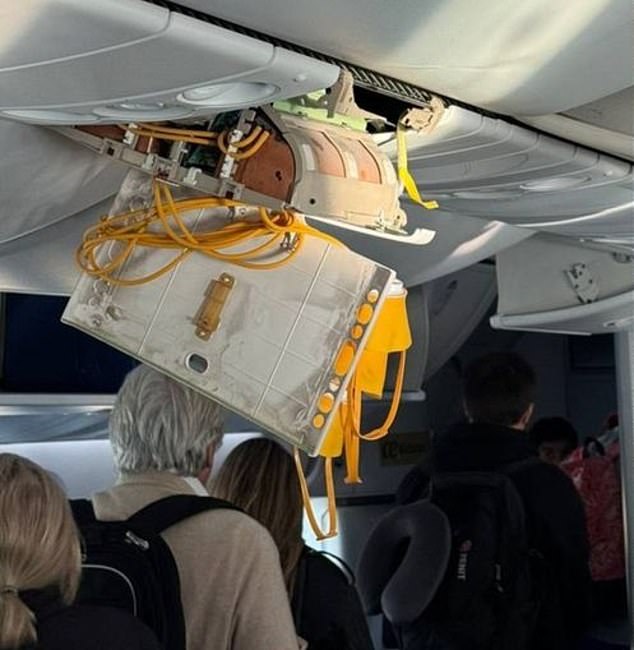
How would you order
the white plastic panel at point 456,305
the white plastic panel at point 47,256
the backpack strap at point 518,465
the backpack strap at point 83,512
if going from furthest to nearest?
the white plastic panel at point 456,305, the backpack strap at point 518,465, the white plastic panel at point 47,256, the backpack strap at point 83,512

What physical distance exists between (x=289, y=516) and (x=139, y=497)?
0.41m

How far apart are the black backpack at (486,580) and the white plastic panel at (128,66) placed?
6.89 feet

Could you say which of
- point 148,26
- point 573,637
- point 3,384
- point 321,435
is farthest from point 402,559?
point 148,26

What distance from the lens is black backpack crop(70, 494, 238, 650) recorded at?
1.89 metres

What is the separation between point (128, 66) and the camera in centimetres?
137

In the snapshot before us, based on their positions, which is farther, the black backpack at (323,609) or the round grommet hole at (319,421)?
the black backpack at (323,609)

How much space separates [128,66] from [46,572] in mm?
723

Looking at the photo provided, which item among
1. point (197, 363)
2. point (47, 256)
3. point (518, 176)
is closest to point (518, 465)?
point (518, 176)

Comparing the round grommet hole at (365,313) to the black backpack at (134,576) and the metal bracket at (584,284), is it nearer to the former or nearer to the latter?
the black backpack at (134,576)

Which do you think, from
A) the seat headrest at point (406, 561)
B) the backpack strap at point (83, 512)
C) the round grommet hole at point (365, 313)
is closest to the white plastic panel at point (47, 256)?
the backpack strap at point (83, 512)

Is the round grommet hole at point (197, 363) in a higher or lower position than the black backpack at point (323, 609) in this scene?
higher

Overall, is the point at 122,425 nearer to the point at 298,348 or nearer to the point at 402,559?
the point at 298,348

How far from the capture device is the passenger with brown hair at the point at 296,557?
8.20 feet

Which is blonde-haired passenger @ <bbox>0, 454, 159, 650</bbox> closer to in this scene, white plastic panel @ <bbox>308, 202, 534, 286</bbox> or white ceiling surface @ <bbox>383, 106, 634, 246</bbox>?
white ceiling surface @ <bbox>383, 106, 634, 246</bbox>
